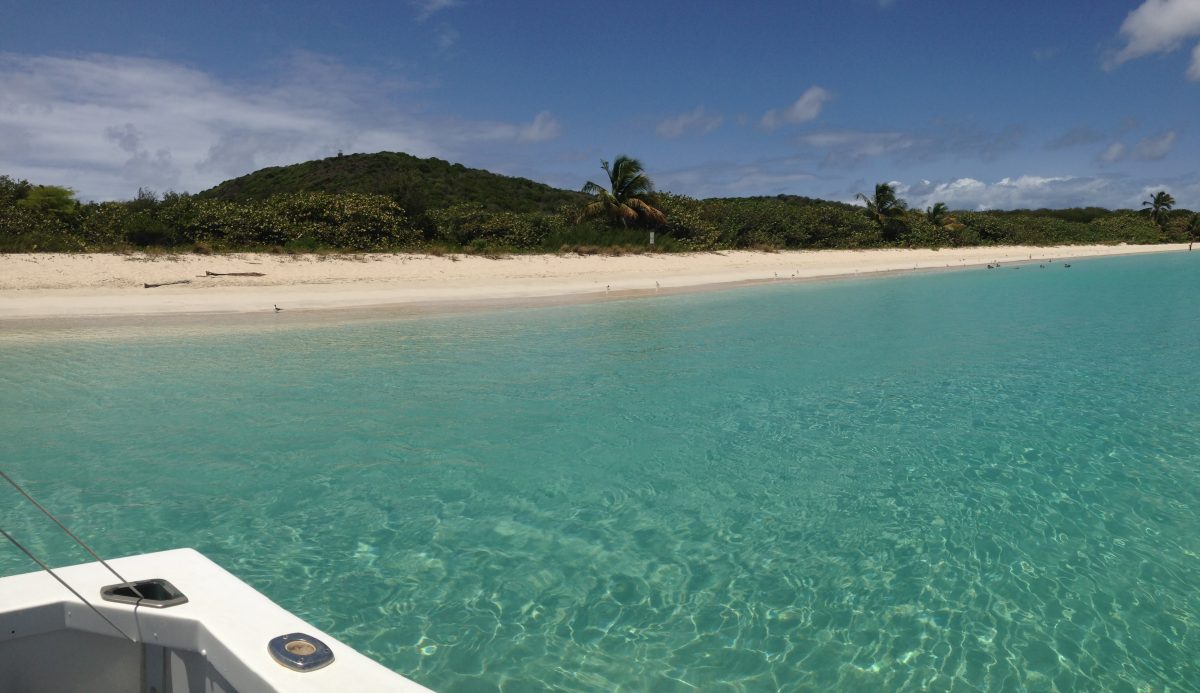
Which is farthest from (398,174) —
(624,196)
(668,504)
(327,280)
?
(668,504)

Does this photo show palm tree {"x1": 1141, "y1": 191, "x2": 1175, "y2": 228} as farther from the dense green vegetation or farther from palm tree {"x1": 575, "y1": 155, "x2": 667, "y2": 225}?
palm tree {"x1": 575, "y1": 155, "x2": 667, "y2": 225}

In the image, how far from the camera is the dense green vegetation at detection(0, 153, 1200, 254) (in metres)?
23.9

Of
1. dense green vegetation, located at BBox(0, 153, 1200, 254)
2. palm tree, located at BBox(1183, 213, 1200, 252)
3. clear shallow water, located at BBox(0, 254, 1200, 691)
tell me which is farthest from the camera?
palm tree, located at BBox(1183, 213, 1200, 252)

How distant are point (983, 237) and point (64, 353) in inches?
2504

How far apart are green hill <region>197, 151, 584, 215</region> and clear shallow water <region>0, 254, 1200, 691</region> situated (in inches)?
1646

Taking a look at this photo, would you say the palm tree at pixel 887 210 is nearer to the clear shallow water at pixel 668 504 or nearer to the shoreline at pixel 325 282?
the shoreline at pixel 325 282

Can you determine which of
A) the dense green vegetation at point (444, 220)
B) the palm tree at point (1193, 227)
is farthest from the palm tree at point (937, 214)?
the palm tree at point (1193, 227)

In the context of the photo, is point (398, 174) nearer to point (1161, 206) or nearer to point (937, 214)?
point (937, 214)

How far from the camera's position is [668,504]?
575cm

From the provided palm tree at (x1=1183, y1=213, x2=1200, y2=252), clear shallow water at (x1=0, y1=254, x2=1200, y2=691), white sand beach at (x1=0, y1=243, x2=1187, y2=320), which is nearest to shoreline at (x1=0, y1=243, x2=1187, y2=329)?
white sand beach at (x1=0, y1=243, x2=1187, y2=320)

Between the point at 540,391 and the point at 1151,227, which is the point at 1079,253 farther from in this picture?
the point at 540,391

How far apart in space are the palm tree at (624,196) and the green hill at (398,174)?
16261mm

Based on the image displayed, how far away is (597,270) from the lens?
2886 centimetres

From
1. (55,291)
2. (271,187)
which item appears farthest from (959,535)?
(271,187)
